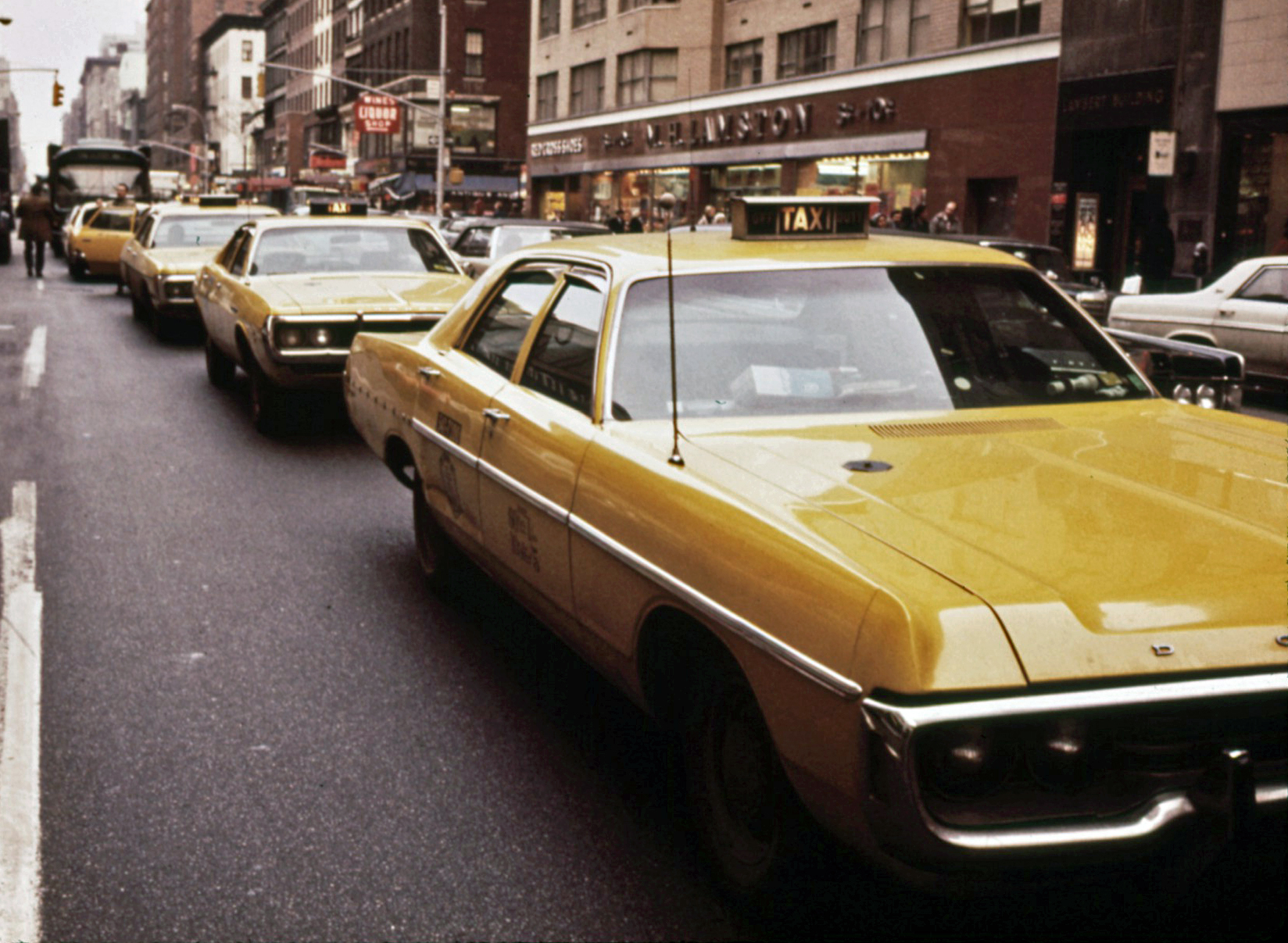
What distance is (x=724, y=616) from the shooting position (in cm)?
313

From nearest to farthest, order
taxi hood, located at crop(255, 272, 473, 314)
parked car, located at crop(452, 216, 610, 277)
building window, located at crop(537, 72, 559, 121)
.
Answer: taxi hood, located at crop(255, 272, 473, 314)
parked car, located at crop(452, 216, 610, 277)
building window, located at crop(537, 72, 559, 121)

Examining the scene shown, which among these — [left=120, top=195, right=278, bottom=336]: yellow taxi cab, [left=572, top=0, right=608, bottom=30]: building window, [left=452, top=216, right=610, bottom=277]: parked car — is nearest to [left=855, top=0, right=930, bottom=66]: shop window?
[left=572, top=0, right=608, bottom=30]: building window

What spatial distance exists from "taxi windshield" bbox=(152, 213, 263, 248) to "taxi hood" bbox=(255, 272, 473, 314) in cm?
756

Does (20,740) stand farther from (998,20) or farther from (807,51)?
(807,51)

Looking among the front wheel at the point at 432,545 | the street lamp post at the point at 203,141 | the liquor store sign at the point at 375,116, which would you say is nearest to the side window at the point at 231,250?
the front wheel at the point at 432,545

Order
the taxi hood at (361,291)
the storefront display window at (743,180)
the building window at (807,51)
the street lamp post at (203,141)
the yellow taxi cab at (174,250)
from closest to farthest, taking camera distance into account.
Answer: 1. the taxi hood at (361,291)
2. the yellow taxi cab at (174,250)
3. the building window at (807,51)
4. the storefront display window at (743,180)
5. the street lamp post at (203,141)

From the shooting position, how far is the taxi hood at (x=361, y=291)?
9.91m

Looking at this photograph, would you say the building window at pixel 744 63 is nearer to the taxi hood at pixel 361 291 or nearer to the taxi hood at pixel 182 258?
the taxi hood at pixel 182 258

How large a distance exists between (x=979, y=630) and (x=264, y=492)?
6587 mm

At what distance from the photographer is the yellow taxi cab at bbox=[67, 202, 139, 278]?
2789 centimetres

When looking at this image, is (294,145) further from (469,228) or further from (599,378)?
(599,378)

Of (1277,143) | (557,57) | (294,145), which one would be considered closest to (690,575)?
(1277,143)

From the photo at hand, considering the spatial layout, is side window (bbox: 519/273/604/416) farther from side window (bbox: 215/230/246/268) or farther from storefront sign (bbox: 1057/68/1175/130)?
storefront sign (bbox: 1057/68/1175/130)

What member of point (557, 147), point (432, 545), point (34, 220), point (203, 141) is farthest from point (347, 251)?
point (203, 141)
